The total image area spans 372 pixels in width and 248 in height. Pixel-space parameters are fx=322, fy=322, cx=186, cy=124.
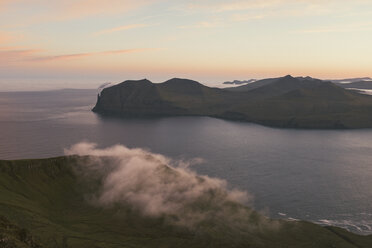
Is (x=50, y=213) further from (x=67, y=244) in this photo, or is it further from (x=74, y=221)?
(x=67, y=244)

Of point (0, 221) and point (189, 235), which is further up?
point (0, 221)

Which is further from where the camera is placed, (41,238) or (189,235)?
(189,235)

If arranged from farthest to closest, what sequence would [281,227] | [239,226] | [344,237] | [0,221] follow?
1. [239,226]
2. [281,227]
3. [344,237]
4. [0,221]

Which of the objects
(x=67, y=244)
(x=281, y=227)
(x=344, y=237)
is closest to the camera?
(x=67, y=244)

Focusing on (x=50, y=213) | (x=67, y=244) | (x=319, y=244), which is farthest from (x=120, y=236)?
(x=319, y=244)

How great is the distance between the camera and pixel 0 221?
450ft

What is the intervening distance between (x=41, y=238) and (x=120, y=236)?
41.3 meters

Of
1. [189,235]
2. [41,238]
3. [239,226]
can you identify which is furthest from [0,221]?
[239,226]

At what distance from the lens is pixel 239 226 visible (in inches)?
7785

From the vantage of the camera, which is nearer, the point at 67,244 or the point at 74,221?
the point at 67,244

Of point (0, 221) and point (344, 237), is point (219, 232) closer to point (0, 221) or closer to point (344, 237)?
point (344, 237)

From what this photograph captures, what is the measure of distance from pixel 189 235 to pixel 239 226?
Result: 105 ft

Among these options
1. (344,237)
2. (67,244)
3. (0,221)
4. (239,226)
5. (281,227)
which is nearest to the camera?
(0,221)

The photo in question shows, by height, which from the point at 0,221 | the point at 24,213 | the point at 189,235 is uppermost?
the point at 0,221
